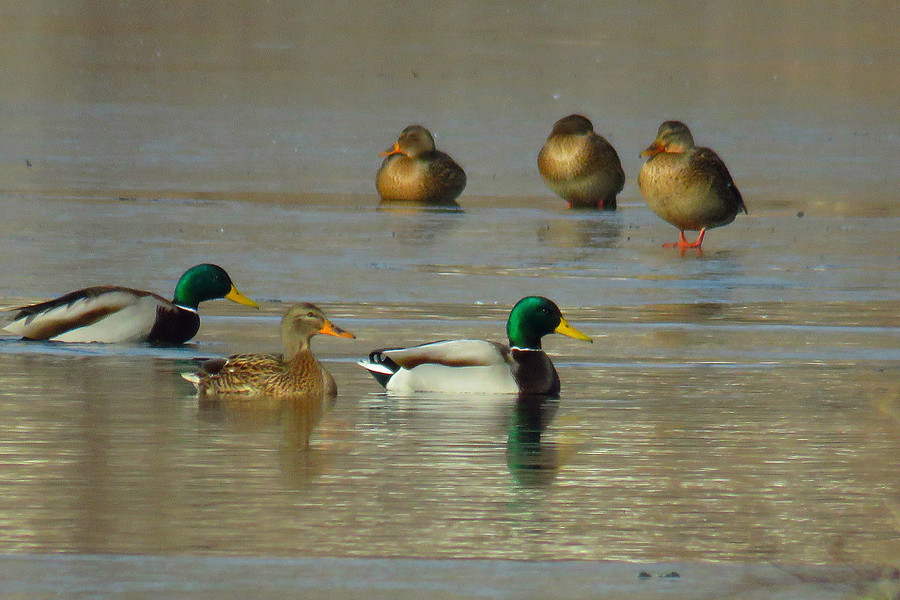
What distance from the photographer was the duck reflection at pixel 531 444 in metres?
6.81

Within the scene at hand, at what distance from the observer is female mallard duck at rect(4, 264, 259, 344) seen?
977cm

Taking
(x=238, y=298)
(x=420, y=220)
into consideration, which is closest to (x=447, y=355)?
(x=238, y=298)

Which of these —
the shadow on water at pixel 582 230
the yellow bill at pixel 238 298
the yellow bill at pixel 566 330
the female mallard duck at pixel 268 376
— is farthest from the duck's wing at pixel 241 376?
the shadow on water at pixel 582 230

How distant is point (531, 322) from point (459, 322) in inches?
61.5

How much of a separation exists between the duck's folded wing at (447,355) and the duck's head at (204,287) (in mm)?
1858

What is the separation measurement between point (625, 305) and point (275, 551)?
18.7 ft

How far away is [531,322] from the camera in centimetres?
882

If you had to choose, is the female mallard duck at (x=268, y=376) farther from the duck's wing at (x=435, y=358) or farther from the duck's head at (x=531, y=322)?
the duck's head at (x=531, y=322)

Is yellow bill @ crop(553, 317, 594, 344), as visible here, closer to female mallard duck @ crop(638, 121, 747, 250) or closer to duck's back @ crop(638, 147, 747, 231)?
female mallard duck @ crop(638, 121, 747, 250)

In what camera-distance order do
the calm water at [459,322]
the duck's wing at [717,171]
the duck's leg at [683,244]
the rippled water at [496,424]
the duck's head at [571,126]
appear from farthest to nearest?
1. the duck's head at [571,126]
2. the duck's wing at [717,171]
3. the duck's leg at [683,244]
4. the calm water at [459,322]
5. the rippled water at [496,424]

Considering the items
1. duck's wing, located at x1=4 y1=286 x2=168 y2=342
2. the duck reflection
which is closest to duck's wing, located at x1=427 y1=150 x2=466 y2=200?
duck's wing, located at x1=4 y1=286 x2=168 y2=342

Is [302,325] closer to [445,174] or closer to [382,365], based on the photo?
[382,365]

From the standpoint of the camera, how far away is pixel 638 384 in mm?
8680

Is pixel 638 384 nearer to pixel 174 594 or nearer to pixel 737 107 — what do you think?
pixel 174 594
